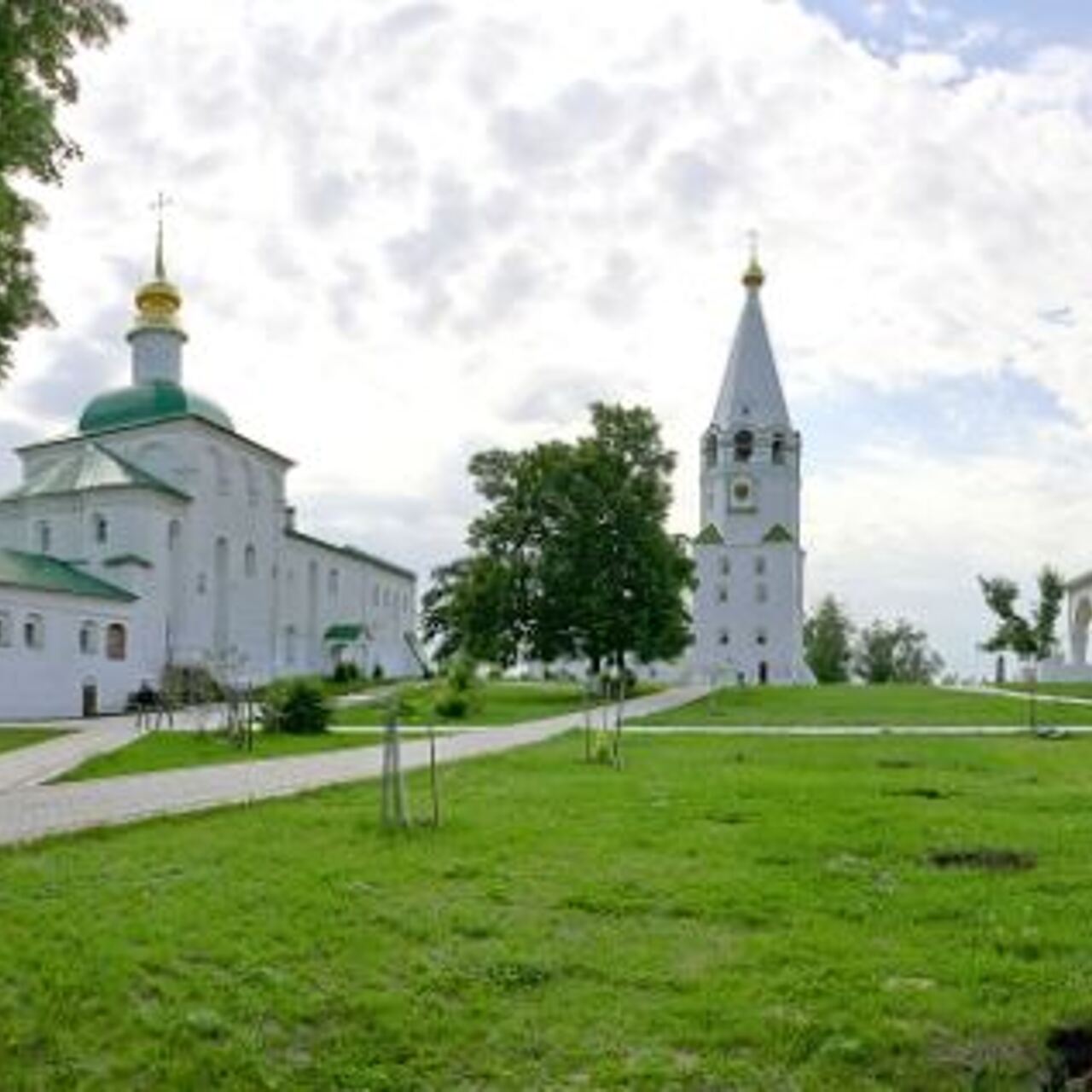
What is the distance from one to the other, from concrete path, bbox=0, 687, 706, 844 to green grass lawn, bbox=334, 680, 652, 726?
8.05 feet

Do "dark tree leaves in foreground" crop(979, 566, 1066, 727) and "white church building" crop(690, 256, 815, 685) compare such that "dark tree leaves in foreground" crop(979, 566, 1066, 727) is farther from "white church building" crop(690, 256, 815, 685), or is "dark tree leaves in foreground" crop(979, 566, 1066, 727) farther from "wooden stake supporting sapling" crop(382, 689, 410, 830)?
"wooden stake supporting sapling" crop(382, 689, 410, 830)

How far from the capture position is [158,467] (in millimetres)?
52844

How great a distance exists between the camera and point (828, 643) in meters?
95.8

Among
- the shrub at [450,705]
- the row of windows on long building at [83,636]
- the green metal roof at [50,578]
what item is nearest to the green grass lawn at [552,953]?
the shrub at [450,705]

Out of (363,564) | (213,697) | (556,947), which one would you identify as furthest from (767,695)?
(556,947)

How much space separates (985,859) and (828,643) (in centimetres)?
8738

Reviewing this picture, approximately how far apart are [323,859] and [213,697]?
32558 millimetres

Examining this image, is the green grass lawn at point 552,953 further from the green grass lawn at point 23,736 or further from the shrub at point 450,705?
the shrub at point 450,705

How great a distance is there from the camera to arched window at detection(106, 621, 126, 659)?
46219 millimetres

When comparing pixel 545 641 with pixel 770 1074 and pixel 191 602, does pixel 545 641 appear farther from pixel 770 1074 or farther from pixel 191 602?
pixel 770 1074

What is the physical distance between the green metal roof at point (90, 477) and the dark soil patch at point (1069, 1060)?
46.6 metres

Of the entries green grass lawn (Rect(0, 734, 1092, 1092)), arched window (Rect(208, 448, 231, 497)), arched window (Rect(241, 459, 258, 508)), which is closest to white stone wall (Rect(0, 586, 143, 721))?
arched window (Rect(208, 448, 231, 497))

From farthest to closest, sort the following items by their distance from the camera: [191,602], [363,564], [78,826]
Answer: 1. [363,564]
2. [191,602]
3. [78,826]

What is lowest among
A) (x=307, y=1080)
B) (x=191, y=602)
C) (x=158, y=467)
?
(x=307, y=1080)
